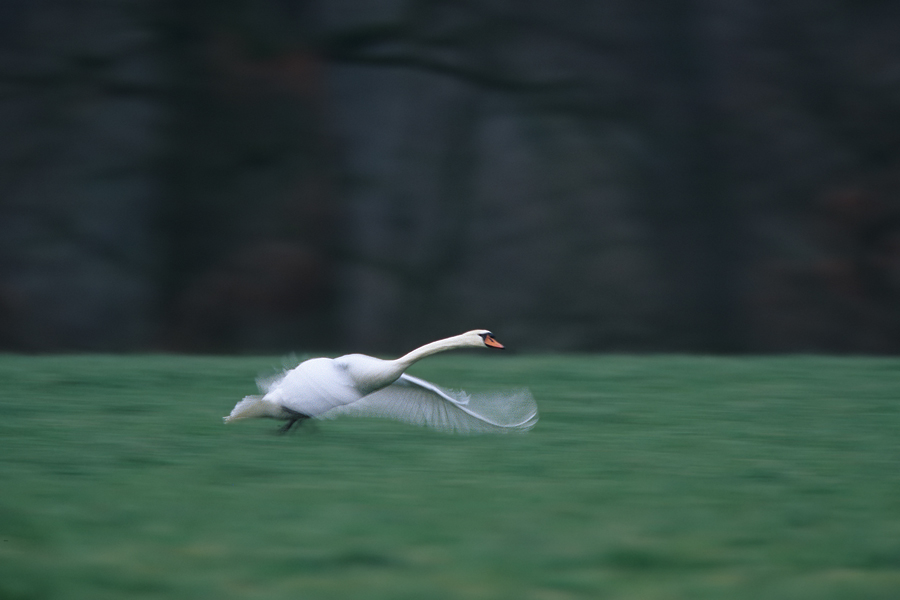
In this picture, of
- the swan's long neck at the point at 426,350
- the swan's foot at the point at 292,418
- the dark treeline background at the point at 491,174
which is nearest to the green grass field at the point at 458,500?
the swan's foot at the point at 292,418

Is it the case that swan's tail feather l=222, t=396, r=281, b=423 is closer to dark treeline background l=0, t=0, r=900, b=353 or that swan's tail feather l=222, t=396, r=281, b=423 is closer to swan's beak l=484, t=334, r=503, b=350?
swan's beak l=484, t=334, r=503, b=350

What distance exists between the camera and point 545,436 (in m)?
4.95

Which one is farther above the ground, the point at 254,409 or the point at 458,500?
the point at 254,409

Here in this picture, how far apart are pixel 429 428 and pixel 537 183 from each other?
251 inches

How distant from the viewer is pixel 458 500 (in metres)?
3.77

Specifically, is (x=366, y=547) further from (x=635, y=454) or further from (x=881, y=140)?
(x=881, y=140)

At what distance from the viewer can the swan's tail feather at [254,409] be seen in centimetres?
479

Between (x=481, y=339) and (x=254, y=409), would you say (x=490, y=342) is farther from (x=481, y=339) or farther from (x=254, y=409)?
(x=254, y=409)

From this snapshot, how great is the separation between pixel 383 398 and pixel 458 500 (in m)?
1.35

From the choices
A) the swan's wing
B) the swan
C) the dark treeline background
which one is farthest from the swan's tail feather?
the dark treeline background

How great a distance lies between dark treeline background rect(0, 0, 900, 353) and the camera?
1109 centimetres

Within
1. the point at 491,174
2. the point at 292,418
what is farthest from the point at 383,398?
the point at 491,174

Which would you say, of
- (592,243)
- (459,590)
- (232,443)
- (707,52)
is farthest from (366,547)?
(707,52)

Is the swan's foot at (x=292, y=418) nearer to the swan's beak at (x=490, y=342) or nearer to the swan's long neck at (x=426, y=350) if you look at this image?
the swan's long neck at (x=426, y=350)
